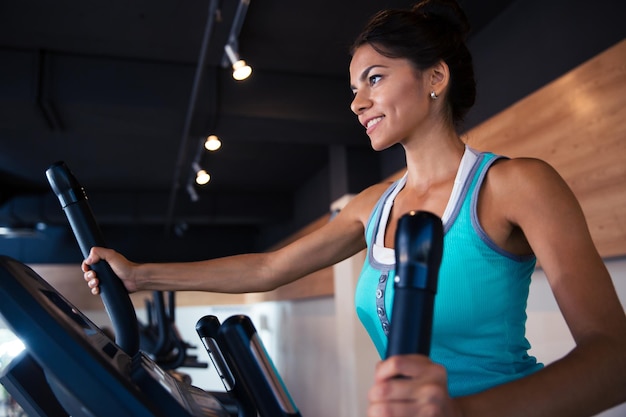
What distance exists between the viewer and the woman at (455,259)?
504mm

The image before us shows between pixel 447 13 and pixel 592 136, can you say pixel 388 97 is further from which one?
pixel 592 136

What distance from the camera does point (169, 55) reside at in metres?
4.09

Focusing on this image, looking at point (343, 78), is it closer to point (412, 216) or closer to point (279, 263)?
point (279, 263)

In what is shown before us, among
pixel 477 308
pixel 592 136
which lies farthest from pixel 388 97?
pixel 592 136

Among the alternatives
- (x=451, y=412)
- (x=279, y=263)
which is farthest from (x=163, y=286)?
(x=451, y=412)

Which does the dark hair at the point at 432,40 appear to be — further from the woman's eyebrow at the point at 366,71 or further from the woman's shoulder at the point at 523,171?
the woman's shoulder at the point at 523,171

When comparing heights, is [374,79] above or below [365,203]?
above

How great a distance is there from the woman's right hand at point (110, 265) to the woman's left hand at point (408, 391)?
623 mm

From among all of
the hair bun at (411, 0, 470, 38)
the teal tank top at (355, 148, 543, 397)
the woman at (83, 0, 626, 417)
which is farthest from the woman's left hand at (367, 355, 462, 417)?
the hair bun at (411, 0, 470, 38)

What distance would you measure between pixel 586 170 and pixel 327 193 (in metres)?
5.20

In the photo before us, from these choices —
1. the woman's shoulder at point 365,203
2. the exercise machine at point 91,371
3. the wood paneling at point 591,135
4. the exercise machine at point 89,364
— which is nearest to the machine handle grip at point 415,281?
the exercise machine at point 91,371

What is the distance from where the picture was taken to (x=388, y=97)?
3.18 feet

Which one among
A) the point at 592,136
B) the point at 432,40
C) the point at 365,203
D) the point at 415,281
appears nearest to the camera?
the point at 415,281

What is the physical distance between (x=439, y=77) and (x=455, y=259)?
0.38 m
